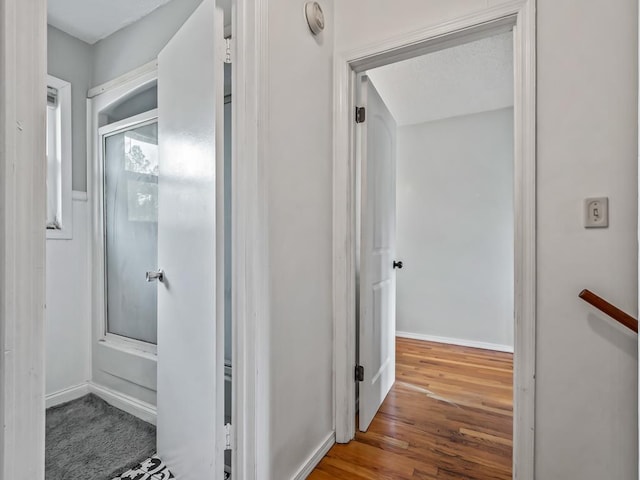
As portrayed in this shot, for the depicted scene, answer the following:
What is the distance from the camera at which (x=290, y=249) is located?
135 centimetres

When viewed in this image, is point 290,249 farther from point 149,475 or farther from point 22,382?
point 149,475

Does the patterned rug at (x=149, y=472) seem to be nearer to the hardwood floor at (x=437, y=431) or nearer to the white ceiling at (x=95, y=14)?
the hardwood floor at (x=437, y=431)

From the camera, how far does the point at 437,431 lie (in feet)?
5.93

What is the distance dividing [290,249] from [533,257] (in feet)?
3.17

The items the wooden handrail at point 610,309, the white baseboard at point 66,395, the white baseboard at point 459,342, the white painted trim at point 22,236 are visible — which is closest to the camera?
the white painted trim at point 22,236

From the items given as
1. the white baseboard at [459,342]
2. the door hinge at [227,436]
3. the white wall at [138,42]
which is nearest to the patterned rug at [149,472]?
the door hinge at [227,436]

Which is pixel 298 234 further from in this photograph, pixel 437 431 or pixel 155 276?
pixel 437 431

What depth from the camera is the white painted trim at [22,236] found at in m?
0.58

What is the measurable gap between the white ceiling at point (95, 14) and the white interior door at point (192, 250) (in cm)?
82

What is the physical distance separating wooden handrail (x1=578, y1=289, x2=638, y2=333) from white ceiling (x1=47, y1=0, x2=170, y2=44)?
2619mm

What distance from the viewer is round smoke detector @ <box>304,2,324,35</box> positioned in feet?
4.69

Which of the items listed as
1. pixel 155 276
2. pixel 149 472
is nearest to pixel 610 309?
pixel 155 276

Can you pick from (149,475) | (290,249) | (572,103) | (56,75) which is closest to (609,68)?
(572,103)

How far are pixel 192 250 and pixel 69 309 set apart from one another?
153 centimetres
